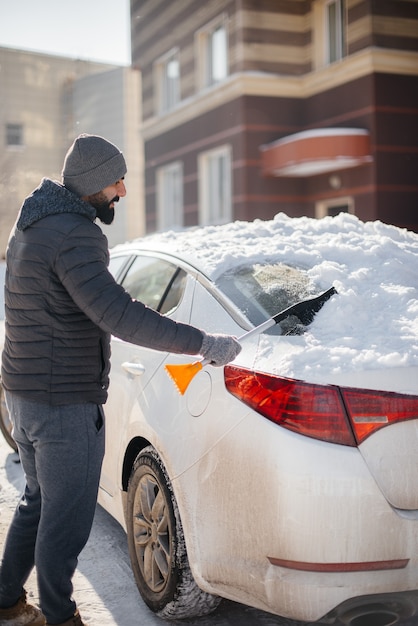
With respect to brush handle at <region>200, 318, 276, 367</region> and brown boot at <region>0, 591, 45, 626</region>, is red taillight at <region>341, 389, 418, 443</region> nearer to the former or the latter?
brush handle at <region>200, 318, 276, 367</region>

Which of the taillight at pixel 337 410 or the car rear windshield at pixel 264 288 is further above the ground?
the car rear windshield at pixel 264 288

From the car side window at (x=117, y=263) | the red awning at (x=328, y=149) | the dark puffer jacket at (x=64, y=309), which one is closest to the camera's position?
the dark puffer jacket at (x=64, y=309)

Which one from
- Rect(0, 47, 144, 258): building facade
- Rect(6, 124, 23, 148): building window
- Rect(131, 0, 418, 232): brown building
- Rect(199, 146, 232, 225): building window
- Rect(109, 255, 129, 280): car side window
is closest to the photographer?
Rect(109, 255, 129, 280): car side window

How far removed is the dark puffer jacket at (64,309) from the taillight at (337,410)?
0.39m

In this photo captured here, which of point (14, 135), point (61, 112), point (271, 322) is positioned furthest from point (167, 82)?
point (14, 135)

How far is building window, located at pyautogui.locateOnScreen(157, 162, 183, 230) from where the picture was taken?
18.6m

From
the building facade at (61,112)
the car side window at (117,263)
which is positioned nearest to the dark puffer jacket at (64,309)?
the car side window at (117,263)

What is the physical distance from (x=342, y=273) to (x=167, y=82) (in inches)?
681

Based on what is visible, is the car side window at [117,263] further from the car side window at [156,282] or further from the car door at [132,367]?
the car door at [132,367]

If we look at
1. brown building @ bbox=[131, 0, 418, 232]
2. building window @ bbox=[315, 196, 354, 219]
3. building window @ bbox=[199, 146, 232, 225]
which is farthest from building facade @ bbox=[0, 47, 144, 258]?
building window @ bbox=[315, 196, 354, 219]

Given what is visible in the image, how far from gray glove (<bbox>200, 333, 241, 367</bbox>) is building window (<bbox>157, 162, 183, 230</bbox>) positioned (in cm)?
1603

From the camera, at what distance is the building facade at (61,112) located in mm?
32344

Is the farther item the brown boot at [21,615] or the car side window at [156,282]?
the car side window at [156,282]

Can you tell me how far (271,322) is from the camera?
2.69 metres
